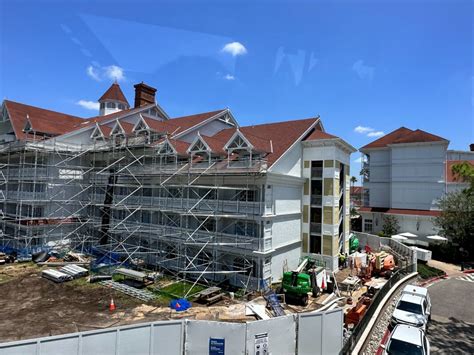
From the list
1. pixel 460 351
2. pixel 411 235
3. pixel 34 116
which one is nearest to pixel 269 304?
pixel 460 351

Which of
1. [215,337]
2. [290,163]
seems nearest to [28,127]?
[290,163]

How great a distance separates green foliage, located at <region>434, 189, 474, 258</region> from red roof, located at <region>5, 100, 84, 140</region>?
1612 inches

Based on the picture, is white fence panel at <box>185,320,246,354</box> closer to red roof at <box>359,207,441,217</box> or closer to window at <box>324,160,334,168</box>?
window at <box>324,160,334,168</box>

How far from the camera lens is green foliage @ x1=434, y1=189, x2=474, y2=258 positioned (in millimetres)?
30531

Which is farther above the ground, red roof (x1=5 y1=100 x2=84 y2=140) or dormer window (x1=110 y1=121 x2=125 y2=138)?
red roof (x1=5 y1=100 x2=84 y2=140)

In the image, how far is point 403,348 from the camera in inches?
458

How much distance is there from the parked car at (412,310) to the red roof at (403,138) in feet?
88.3

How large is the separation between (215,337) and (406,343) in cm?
729

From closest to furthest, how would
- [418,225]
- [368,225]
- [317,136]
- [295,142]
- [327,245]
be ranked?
1. [295,142]
2. [327,245]
3. [317,136]
4. [418,225]
5. [368,225]

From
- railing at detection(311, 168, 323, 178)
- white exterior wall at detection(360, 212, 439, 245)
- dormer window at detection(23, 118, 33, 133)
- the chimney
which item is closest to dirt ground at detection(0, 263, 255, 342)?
railing at detection(311, 168, 323, 178)

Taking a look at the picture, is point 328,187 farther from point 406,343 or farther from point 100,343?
point 100,343

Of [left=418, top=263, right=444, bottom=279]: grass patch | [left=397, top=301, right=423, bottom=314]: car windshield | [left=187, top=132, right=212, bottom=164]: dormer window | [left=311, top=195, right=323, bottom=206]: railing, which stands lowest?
[left=418, top=263, right=444, bottom=279]: grass patch

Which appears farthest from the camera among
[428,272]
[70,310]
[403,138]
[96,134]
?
[403,138]

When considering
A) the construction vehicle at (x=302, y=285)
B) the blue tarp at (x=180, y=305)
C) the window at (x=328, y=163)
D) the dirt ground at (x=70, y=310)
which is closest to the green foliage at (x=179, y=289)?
the blue tarp at (x=180, y=305)
